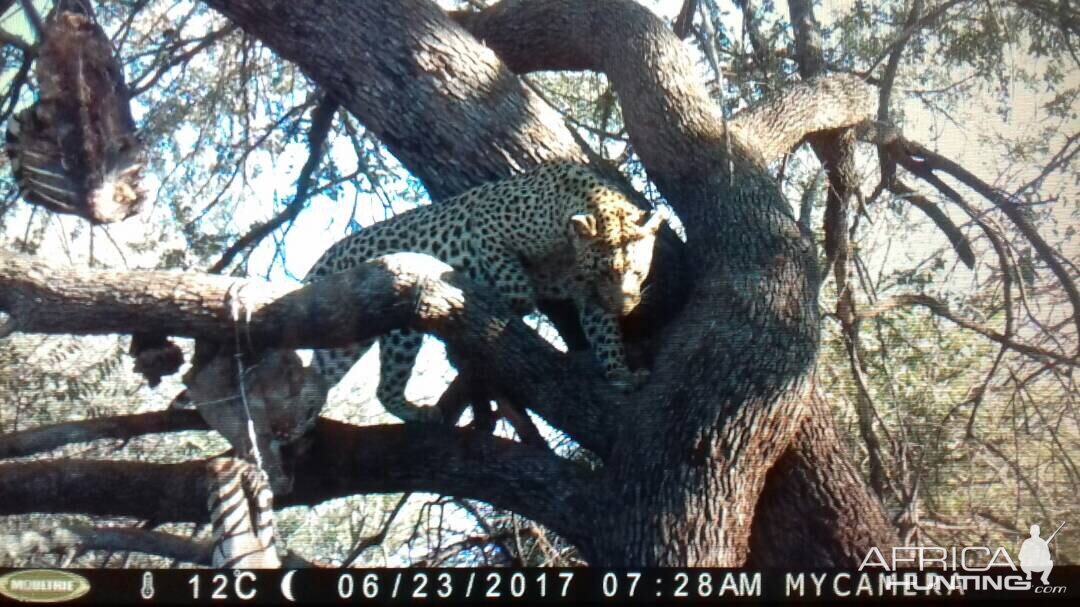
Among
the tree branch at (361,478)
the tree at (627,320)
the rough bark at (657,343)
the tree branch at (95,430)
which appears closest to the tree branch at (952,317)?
the tree at (627,320)

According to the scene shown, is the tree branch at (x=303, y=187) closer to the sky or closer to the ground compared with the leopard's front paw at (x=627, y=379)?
closer to the sky

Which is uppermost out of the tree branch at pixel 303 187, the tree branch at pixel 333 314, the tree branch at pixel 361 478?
the tree branch at pixel 303 187

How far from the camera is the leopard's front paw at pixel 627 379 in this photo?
268 cm

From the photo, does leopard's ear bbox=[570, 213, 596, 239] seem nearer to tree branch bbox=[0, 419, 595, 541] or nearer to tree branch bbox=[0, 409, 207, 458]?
tree branch bbox=[0, 419, 595, 541]

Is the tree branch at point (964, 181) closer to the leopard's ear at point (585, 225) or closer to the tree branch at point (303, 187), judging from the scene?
the leopard's ear at point (585, 225)

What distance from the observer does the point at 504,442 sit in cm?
276

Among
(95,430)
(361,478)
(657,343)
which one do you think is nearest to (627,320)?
(657,343)

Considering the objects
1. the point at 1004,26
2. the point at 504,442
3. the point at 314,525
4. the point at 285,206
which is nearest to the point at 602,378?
the point at 504,442

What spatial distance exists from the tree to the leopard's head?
0.35ft

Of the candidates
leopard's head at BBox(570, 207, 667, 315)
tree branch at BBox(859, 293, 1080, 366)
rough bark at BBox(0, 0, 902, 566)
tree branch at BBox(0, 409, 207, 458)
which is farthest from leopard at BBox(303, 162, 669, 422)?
tree branch at BBox(859, 293, 1080, 366)

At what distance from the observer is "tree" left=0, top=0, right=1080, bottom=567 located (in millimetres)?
2438

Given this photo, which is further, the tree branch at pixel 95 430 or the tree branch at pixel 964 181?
the tree branch at pixel 964 181

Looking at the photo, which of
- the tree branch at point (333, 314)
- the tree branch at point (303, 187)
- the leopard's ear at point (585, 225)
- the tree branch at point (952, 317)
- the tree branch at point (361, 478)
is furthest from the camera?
the tree branch at point (303, 187)

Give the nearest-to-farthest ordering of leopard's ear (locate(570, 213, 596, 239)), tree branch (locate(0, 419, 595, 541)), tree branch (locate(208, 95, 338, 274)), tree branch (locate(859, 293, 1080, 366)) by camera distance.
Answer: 1. tree branch (locate(0, 419, 595, 541))
2. tree branch (locate(859, 293, 1080, 366))
3. leopard's ear (locate(570, 213, 596, 239))
4. tree branch (locate(208, 95, 338, 274))
